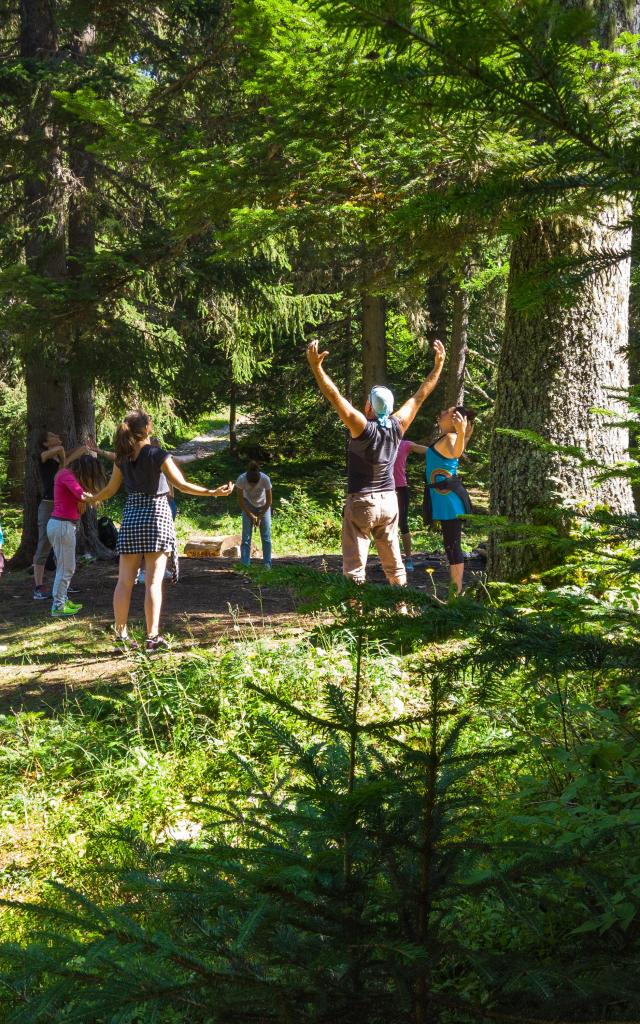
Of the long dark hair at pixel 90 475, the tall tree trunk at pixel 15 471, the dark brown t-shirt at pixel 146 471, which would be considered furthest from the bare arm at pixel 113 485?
the tall tree trunk at pixel 15 471

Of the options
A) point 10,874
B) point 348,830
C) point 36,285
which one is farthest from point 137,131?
point 348,830

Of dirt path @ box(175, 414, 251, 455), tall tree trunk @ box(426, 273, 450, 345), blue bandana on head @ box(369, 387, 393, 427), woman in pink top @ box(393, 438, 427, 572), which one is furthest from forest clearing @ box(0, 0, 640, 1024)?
dirt path @ box(175, 414, 251, 455)

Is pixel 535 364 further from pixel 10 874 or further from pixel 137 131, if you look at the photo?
pixel 10 874

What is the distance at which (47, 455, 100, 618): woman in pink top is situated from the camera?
923cm

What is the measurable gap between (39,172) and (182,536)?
8.87 m

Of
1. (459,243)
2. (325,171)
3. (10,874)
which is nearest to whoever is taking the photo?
(10,874)

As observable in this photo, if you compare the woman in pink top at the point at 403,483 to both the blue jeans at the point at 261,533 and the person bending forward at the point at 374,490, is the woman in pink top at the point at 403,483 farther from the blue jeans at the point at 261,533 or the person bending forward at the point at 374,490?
the person bending forward at the point at 374,490

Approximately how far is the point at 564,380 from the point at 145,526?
345 centimetres

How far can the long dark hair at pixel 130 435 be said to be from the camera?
692 centimetres

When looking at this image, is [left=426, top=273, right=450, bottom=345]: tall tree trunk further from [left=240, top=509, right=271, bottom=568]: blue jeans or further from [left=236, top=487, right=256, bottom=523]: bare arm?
[left=236, top=487, right=256, bottom=523]: bare arm

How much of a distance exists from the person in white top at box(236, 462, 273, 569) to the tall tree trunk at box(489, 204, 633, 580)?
5.37m

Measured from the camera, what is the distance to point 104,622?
28.7ft

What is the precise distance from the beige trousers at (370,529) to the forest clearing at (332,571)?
2cm

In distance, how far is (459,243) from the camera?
611 centimetres
